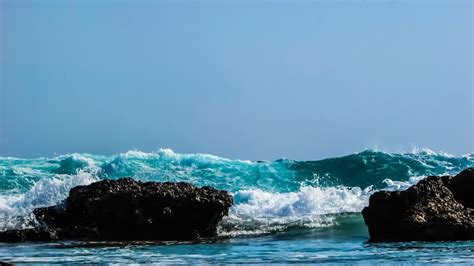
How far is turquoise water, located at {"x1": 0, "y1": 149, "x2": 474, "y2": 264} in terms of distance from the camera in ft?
39.1

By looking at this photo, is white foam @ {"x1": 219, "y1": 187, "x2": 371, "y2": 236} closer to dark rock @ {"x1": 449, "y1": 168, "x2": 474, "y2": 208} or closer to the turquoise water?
the turquoise water

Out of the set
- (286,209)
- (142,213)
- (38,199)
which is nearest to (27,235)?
(142,213)

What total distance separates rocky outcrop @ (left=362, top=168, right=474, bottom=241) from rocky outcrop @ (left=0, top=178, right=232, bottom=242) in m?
2.47

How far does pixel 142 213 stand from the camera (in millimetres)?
14539

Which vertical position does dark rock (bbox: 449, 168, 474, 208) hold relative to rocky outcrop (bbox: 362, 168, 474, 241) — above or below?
above

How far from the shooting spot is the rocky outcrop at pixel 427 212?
521 inches

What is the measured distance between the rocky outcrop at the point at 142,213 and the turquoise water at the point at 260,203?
59 cm

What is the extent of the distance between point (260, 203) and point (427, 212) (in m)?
6.66

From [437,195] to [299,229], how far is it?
3.25 metres

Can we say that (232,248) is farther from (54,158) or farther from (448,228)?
(54,158)

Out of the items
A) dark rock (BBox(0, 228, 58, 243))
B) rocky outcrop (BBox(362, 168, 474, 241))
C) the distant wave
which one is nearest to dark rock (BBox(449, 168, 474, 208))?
rocky outcrop (BBox(362, 168, 474, 241))

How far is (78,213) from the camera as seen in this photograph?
1541 cm

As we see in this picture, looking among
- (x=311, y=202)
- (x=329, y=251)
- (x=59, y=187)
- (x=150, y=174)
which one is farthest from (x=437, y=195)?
(x=150, y=174)

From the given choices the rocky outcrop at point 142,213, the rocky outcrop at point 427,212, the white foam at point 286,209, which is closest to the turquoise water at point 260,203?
the white foam at point 286,209
